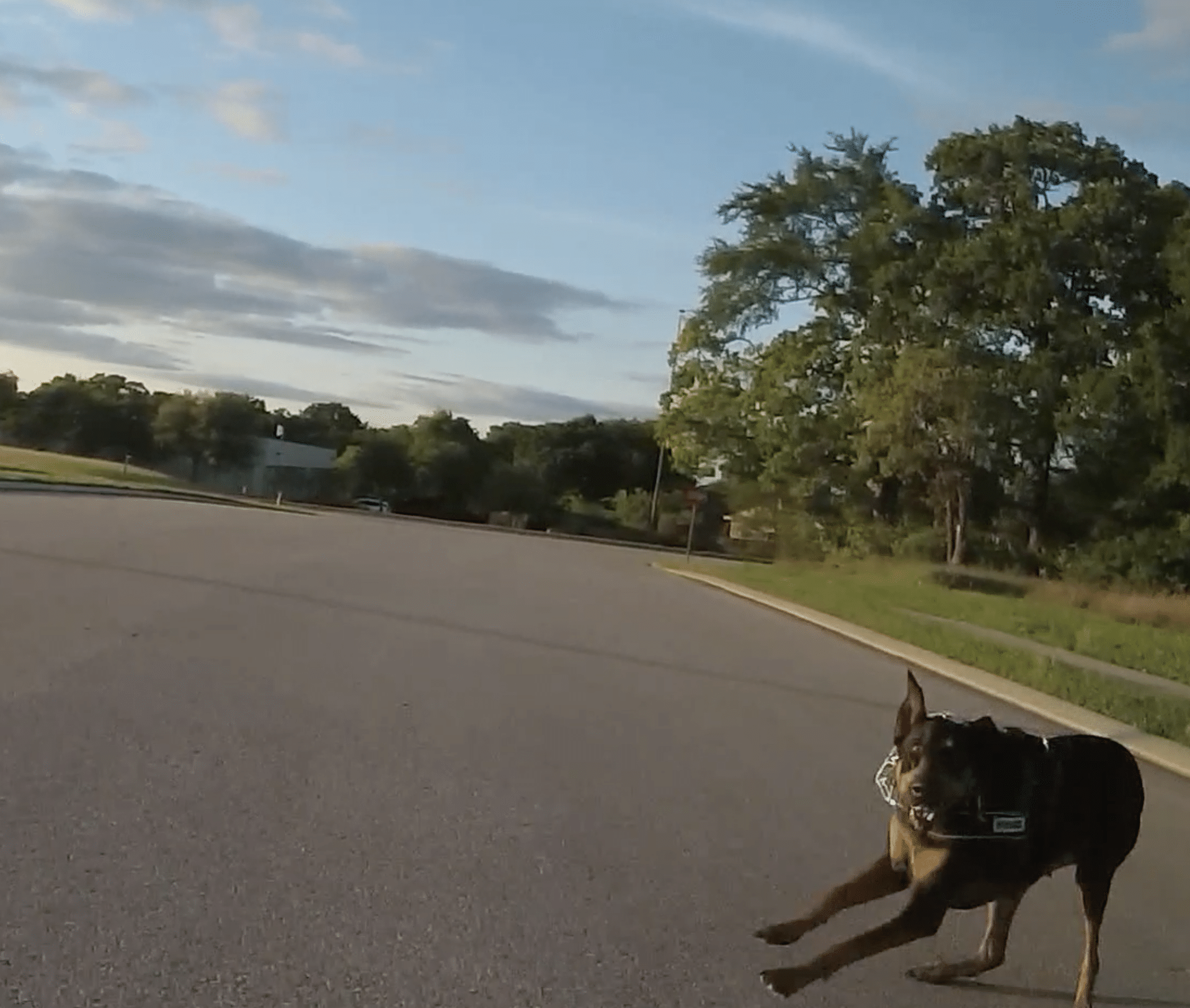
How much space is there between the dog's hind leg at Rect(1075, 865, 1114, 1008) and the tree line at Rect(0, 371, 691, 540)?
4051 inches

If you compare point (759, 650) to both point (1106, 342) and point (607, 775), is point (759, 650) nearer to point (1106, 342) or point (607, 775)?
point (607, 775)

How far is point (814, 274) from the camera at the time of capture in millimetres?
57375

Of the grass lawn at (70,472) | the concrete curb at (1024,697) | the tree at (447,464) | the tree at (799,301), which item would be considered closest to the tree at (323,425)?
the tree at (447,464)

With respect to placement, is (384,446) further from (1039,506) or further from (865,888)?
(865,888)

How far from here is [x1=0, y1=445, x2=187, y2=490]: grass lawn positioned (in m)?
61.2

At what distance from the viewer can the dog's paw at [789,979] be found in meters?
5.23

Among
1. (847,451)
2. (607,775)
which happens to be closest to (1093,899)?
(607,775)

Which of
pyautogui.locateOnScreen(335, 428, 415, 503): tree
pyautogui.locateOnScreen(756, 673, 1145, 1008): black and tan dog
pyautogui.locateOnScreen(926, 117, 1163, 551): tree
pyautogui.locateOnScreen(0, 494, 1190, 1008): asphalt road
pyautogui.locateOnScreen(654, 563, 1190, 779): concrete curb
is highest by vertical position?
pyautogui.locateOnScreen(926, 117, 1163, 551): tree

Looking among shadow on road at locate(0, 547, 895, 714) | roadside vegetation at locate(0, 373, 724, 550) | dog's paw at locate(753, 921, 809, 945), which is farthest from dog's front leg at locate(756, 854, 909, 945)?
roadside vegetation at locate(0, 373, 724, 550)

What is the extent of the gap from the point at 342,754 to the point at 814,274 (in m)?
49.1

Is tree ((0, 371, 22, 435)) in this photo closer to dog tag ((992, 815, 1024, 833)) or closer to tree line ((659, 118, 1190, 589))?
tree line ((659, 118, 1190, 589))

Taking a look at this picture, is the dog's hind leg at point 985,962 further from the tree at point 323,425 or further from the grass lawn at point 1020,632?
the tree at point 323,425

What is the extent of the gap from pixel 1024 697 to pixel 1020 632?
32.1 ft

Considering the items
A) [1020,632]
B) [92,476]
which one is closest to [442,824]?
[1020,632]
